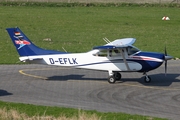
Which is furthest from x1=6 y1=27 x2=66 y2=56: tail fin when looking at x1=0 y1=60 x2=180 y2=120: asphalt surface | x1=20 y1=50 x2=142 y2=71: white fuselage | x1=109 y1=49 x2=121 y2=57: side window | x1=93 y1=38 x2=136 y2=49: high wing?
x1=93 y1=38 x2=136 y2=49: high wing

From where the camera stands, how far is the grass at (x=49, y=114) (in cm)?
1964

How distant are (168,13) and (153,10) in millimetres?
3034

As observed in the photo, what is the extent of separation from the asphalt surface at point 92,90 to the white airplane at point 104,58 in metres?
0.85

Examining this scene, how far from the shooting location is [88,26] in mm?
52094

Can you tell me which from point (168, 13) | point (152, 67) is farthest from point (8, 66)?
point (168, 13)

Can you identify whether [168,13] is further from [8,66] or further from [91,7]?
[8,66]

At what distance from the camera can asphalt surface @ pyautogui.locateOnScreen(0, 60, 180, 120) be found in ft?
76.5

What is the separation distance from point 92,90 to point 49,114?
6244 mm

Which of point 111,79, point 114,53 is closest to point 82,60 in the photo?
point 114,53

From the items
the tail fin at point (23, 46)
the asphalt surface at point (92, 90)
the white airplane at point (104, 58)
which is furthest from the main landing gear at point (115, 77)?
the tail fin at point (23, 46)

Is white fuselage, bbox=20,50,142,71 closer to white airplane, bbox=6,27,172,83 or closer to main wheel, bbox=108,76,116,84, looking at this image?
white airplane, bbox=6,27,172,83

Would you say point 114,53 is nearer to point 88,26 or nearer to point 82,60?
point 82,60

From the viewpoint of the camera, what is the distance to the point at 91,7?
67688mm

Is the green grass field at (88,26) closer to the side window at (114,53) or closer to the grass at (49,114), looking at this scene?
the side window at (114,53)
